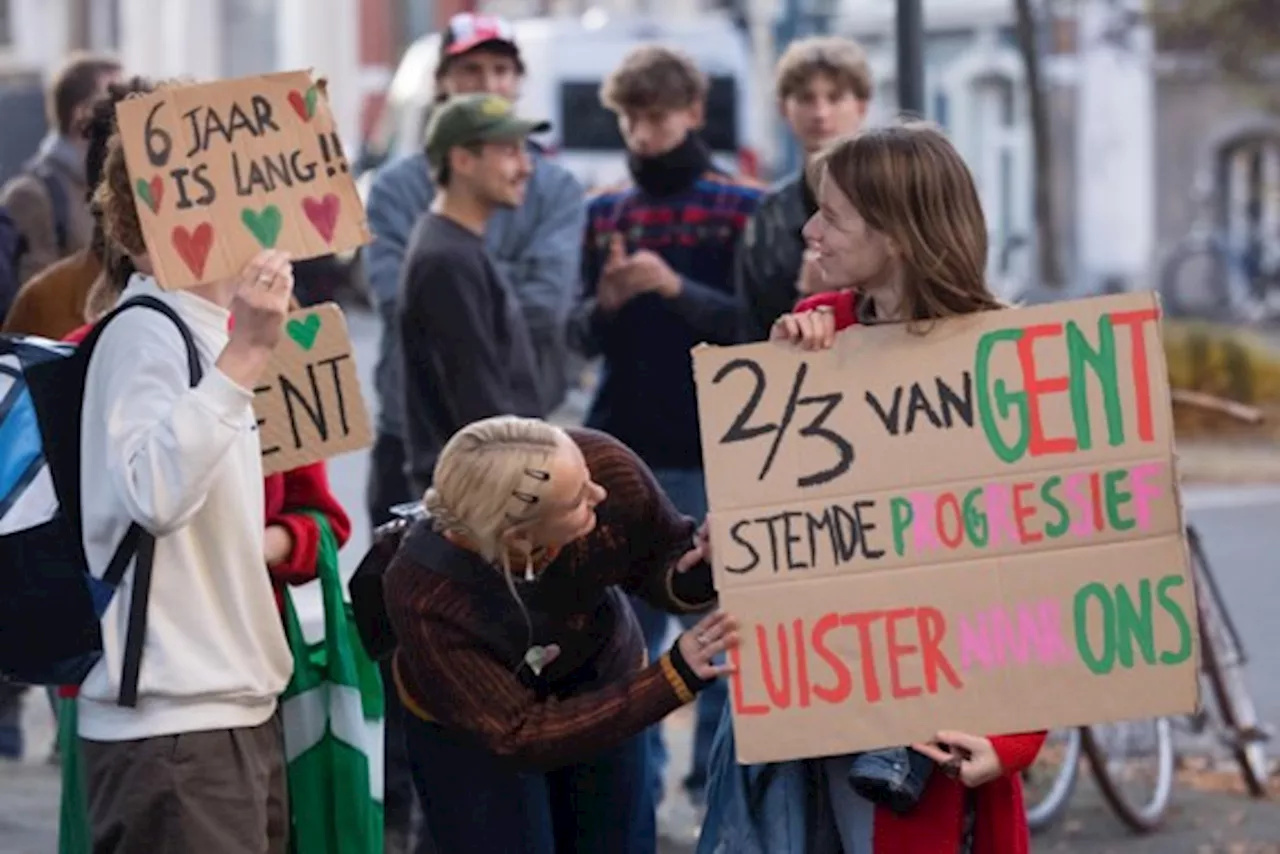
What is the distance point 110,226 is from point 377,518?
3122 millimetres

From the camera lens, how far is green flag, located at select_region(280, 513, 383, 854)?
207 inches

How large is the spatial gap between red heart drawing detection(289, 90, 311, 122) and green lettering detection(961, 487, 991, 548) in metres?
1.36

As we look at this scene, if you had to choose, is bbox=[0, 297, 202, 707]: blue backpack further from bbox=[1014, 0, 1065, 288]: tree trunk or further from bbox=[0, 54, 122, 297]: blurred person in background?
bbox=[1014, 0, 1065, 288]: tree trunk

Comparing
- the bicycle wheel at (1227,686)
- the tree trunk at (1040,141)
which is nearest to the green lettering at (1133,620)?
the bicycle wheel at (1227,686)

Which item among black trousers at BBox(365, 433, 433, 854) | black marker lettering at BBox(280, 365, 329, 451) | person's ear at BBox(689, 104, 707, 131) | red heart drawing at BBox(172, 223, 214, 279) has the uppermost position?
person's ear at BBox(689, 104, 707, 131)

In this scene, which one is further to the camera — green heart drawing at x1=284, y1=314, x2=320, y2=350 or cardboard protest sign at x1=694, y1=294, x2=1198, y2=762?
green heart drawing at x1=284, y1=314, x2=320, y2=350

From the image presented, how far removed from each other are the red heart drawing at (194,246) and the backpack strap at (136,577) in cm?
9

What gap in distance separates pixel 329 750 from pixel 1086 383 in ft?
5.27

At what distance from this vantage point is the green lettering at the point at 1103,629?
4.36 meters

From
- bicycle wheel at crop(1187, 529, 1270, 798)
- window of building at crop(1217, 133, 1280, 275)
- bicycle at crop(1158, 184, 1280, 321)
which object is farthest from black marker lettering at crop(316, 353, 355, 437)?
window of building at crop(1217, 133, 1280, 275)

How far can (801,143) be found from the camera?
317 inches

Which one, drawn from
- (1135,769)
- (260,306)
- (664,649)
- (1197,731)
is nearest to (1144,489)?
(260,306)

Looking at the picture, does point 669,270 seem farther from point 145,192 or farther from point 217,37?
point 217,37

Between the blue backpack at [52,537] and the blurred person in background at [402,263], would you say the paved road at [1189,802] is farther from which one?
the blue backpack at [52,537]
